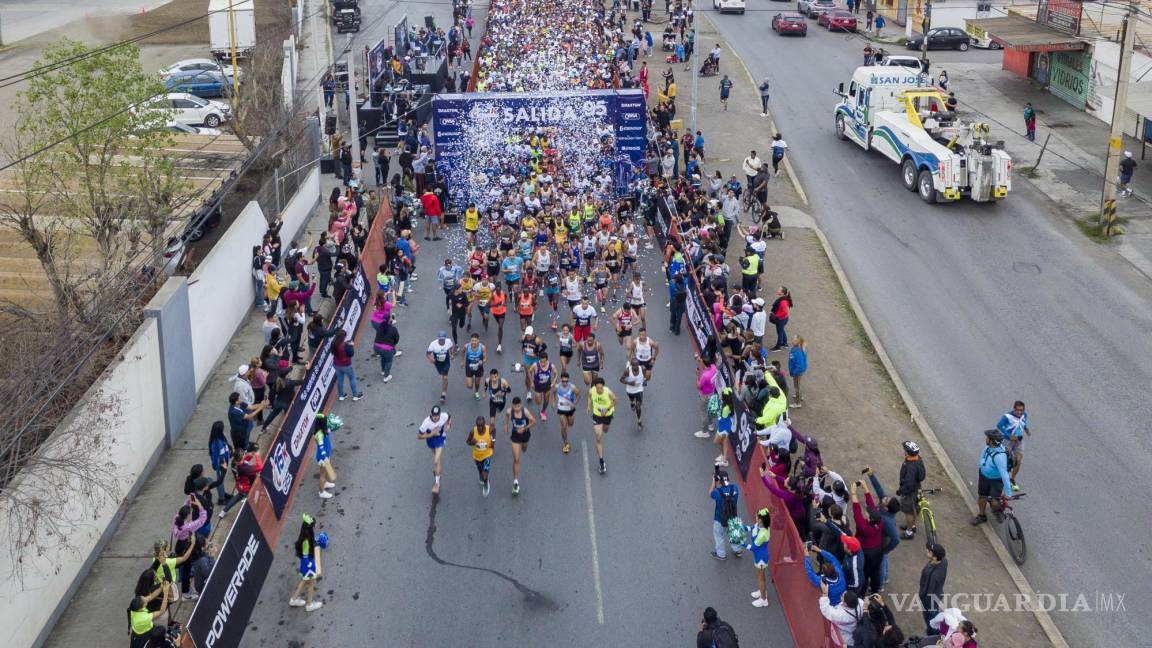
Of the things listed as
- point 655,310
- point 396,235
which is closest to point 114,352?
point 396,235

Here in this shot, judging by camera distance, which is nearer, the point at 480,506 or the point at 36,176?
the point at 480,506

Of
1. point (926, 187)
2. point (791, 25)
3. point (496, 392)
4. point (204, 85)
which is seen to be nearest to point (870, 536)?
point (496, 392)

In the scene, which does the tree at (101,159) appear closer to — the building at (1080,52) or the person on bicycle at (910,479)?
the person on bicycle at (910,479)

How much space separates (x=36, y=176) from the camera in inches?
892

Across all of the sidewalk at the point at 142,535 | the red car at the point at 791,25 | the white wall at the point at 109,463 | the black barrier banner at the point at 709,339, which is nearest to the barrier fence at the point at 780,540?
the black barrier banner at the point at 709,339

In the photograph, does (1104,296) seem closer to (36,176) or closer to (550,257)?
(550,257)

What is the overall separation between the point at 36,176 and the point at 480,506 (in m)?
12.7

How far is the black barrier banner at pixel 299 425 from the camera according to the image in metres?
15.4

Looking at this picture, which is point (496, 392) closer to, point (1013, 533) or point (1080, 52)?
point (1013, 533)

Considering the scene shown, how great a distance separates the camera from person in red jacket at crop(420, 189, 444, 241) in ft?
88.9

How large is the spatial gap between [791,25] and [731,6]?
7.03m

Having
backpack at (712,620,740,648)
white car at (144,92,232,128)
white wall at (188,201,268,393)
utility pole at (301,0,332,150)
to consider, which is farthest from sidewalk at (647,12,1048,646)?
white car at (144,92,232,128)

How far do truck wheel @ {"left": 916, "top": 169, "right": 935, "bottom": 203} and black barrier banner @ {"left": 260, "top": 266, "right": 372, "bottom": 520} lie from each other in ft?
54.0

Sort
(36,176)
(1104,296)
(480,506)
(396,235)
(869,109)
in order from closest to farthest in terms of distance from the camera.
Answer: (480,506)
(36,176)
(1104,296)
(396,235)
(869,109)
